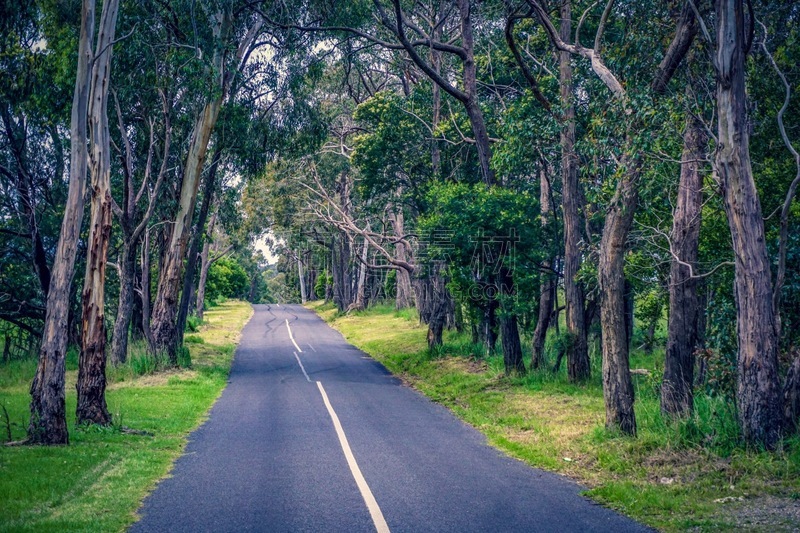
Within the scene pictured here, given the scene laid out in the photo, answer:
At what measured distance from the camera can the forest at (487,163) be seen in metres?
11.1

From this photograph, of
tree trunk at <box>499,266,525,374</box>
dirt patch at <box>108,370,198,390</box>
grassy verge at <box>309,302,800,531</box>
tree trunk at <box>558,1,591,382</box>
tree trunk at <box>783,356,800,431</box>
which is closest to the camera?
grassy verge at <box>309,302,800,531</box>

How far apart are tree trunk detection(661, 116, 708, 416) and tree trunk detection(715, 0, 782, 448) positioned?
2.37m

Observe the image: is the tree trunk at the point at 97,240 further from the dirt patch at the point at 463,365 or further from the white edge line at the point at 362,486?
the dirt patch at the point at 463,365

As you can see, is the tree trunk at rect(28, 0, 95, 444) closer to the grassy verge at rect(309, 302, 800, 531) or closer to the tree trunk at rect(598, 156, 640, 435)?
the grassy verge at rect(309, 302, 800, 531)

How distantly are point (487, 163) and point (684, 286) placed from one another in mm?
8613

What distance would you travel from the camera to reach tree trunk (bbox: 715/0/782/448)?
30.8 feet

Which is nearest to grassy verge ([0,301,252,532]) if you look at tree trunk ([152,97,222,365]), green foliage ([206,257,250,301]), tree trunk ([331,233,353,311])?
tree trunk ([152,97,222,365])

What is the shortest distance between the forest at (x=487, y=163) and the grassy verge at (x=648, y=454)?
0.48 m

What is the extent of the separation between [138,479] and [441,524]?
4109 millimetres

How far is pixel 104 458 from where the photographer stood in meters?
10.4

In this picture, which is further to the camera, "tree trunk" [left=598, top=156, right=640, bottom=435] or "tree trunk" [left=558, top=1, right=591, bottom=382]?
"tree trunk" [left=558, top=1, right=591, bottom=382]

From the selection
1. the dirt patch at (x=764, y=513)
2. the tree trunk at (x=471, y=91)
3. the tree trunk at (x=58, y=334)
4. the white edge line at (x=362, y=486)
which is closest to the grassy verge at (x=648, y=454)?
the dirt patch at (x=764, y=513)

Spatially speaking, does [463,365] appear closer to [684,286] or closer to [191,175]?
[191,175]

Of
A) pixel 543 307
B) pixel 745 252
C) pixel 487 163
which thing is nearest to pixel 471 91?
pixel 487 163
